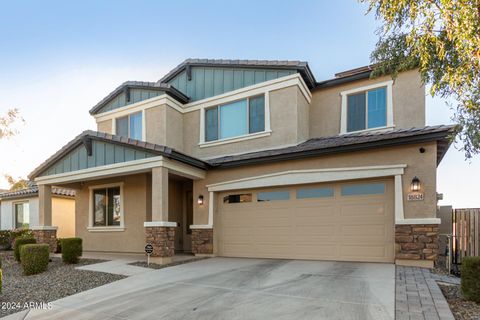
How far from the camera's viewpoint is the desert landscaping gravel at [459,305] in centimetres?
432

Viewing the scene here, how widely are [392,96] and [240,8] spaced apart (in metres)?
7.32

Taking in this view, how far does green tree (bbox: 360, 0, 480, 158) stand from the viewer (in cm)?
423

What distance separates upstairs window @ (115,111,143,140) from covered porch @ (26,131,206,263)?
6.48 ft

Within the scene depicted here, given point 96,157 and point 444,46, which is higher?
point 444,46

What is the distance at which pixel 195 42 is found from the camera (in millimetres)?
15375

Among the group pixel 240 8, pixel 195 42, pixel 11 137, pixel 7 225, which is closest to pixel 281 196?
pixel 240 8

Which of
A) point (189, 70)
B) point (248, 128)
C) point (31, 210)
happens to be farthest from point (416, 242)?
point (31, 210)

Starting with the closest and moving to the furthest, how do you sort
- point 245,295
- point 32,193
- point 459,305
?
point 459,305
point 245,295
point 32,193

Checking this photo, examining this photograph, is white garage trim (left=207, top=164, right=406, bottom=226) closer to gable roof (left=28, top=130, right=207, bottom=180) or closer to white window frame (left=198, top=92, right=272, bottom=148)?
gable roof (left=28, top=130, right=207, bottom=180)

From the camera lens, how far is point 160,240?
8.90 m

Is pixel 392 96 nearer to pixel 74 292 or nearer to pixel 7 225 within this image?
pixel 74 292

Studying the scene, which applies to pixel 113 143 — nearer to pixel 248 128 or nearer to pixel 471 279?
pixel 248 128

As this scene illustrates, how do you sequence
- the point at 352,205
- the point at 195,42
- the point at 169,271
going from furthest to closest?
the point at 195,42 < the point at 352,205 < the point at 169,271

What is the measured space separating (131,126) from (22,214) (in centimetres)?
1043
